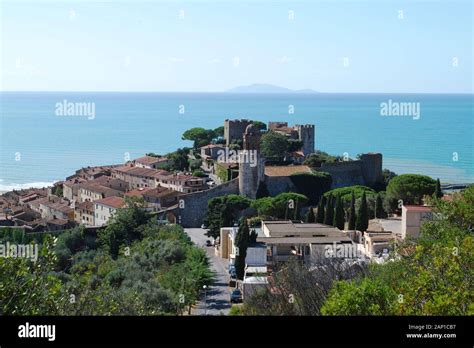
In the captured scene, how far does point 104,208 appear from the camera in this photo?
24.4 metres

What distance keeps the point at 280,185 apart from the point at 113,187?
7513 millimetres

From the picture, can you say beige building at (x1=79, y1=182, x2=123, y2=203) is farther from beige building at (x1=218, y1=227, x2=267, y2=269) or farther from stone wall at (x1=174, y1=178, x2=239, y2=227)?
beige building at (x1=218, y1=227, x2=267, y2=269)

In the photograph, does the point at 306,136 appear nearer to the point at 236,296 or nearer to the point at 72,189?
the point at 72,189

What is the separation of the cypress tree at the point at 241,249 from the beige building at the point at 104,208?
852 centimetres

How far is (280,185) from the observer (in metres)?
23.9

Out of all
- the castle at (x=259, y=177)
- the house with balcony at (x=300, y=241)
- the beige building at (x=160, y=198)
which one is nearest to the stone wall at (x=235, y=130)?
the castle at (x=259, y=177)

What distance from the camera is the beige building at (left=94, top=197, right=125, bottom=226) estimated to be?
2387 centimetres

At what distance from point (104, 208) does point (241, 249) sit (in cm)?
1010

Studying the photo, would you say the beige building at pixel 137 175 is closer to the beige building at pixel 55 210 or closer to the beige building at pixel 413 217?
the beige building at pixel 55 210

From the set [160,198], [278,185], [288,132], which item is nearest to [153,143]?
[288,132]

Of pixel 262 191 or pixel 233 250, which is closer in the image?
pixel 233 250

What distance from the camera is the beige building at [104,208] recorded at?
78.3ft
